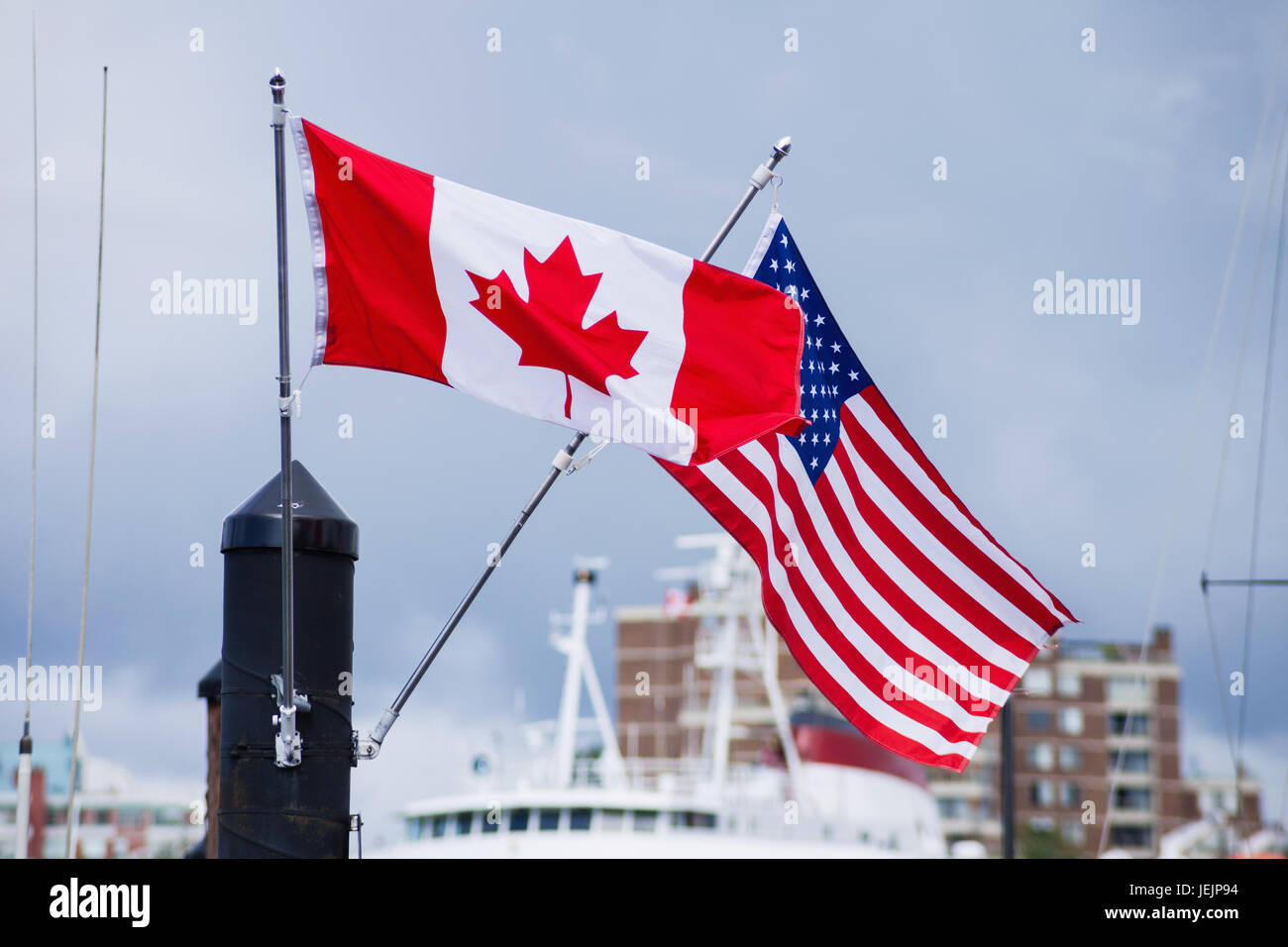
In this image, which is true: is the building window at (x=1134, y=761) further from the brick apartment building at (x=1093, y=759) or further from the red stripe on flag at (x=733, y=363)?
the red stripe on flag at (x=733, y=363)

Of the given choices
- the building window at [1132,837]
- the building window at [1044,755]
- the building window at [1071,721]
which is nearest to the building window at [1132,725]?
the building window at [1071,721]

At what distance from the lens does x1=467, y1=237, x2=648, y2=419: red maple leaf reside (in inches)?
340

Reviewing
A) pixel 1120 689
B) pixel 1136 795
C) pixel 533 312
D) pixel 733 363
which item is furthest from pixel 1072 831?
pixel 533 312

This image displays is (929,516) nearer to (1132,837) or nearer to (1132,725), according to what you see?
(1132,725)

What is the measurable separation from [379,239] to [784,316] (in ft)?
7.54

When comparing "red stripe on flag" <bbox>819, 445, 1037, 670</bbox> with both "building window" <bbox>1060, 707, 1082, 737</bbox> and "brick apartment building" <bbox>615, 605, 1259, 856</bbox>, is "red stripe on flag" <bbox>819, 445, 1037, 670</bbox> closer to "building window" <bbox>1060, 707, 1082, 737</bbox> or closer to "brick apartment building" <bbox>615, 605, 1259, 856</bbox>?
"brick apartment building" <bbox>615, 605, 1259, 856</bbox>

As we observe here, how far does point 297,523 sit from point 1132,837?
128 meters

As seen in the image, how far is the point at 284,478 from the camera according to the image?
24.6 feet

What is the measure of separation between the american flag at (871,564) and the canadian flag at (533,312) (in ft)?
3.68

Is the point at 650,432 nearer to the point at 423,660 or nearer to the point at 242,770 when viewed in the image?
the point at 423,660

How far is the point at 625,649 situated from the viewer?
466ft

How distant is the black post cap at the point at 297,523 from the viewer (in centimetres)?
780

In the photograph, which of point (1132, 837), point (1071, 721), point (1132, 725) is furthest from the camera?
point (1071, 721)

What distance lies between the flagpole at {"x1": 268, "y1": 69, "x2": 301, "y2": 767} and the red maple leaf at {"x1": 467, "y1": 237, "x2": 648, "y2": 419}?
119 cm
